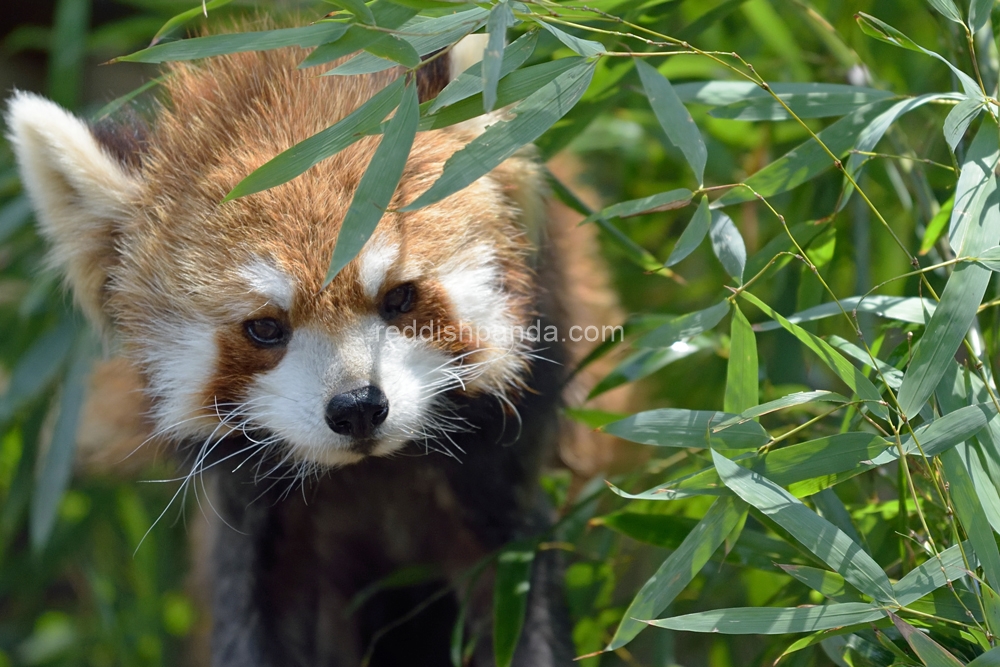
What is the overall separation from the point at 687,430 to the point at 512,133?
0.54 metres

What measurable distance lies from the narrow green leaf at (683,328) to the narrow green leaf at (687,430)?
0.15 meters

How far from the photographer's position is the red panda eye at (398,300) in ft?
5.10

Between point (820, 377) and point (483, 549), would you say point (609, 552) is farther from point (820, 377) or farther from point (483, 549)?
point (820, 377)

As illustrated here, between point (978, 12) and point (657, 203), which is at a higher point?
point (978, 12)

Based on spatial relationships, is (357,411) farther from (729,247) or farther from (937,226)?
(937,226)

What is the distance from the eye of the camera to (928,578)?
1.26m

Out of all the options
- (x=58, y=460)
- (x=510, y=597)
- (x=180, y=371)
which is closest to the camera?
(x=180, y=371)

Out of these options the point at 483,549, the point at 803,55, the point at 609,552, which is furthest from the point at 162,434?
the point at 803,55

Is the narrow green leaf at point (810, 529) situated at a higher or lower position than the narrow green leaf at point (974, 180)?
lower

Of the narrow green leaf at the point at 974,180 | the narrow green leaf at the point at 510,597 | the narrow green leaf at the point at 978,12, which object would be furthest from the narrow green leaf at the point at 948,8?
the narrow green leaf at the point at 510,597

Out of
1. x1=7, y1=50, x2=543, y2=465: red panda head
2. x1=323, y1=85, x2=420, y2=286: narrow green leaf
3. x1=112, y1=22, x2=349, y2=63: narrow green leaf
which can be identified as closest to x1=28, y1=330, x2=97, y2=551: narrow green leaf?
x1=7, y1=50, x2=543, y2=465: red panda head

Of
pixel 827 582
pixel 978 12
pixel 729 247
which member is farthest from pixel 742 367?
pixel 978 12

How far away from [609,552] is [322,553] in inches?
27.7

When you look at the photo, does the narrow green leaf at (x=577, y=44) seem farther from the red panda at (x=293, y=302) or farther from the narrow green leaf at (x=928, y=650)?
the narrow green leaf at (x=928, y=650)
